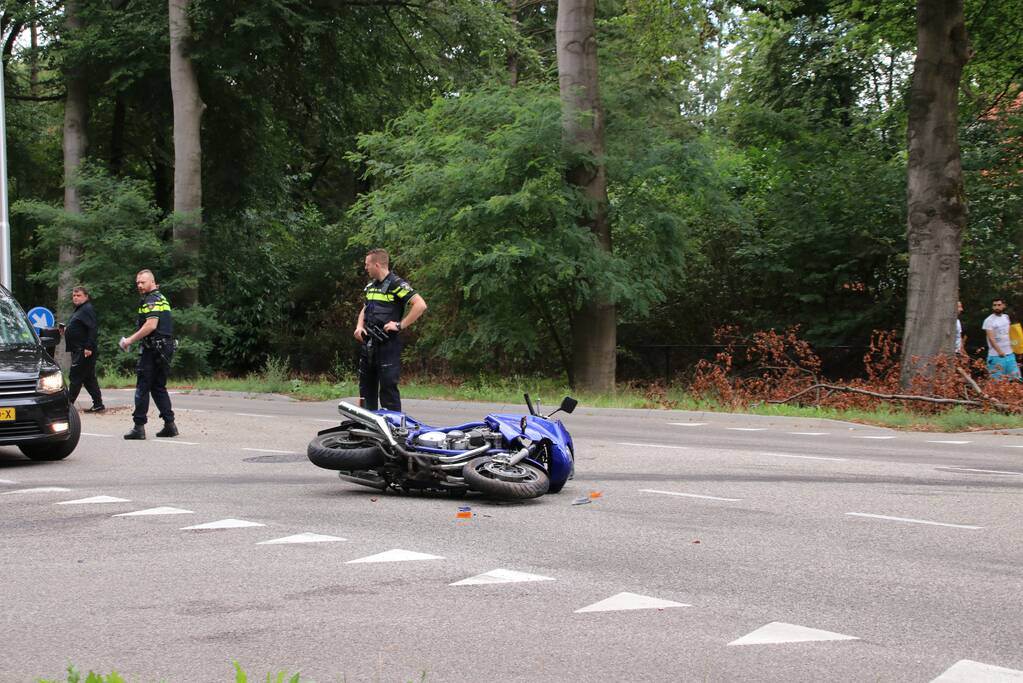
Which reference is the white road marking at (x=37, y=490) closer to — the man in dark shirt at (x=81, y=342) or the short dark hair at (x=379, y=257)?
the short dark hair at (x=379, y=257)

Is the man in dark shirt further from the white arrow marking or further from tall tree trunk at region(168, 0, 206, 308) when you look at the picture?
tall tree trunk at region(168, 0, 206, 308)

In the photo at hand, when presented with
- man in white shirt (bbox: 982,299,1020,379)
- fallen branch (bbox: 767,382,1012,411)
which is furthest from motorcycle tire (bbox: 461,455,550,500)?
man in white shirt (bbox: 982,299,1020,379)

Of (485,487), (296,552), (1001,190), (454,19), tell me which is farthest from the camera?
(454,19)

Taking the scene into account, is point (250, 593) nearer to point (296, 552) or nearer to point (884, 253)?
point (296, 552)

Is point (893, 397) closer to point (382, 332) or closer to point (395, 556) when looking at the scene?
point (382, 332)

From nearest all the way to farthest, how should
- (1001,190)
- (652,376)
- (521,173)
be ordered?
(521,173) < (1001,190) < (652,376)

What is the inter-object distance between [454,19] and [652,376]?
10.8 meters

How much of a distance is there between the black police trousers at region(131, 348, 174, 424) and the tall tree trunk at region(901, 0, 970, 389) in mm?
11512

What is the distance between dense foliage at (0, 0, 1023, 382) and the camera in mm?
21703

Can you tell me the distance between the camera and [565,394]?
22.2 metres

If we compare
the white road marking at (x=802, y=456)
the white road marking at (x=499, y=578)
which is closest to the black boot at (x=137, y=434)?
the white road marking at (x=802, y=456)

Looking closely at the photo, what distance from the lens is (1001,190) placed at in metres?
23.1

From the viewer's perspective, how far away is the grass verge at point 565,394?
16452 mm

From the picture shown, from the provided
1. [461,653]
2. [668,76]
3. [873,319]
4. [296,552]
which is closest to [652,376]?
[873,319]
